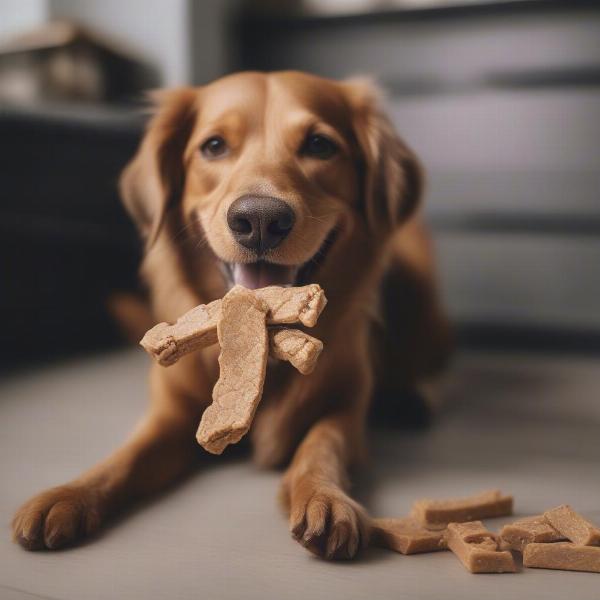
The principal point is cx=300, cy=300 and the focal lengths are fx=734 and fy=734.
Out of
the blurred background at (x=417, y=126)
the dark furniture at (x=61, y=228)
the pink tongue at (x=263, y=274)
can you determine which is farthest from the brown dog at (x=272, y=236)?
the blurred background at (x=417, y=126)

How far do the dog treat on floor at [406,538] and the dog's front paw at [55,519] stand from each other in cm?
48

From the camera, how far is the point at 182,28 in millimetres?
3158

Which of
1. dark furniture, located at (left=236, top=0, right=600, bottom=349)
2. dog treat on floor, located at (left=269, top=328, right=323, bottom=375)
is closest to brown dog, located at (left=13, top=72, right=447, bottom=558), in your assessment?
dog treat on floor, located at (left=269, top=328, right=323, bottom=375)

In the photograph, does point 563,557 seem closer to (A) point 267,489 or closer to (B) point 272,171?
(A) point 267,489

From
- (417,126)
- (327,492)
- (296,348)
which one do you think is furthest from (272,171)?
(417,126)

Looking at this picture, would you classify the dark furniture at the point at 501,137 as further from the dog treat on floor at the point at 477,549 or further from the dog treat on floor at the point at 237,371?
the dog treat on floor at the point at 237,371

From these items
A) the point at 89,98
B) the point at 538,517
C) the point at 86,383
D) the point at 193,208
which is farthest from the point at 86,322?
the point at 538,517

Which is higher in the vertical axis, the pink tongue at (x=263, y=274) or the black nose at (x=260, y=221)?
the black nose at (x=260, y=221)

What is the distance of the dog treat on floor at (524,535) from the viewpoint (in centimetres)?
118

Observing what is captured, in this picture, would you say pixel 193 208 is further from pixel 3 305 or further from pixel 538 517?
pixel 3 305

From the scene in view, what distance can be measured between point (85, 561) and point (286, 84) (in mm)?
1032

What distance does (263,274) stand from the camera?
54.6 inches

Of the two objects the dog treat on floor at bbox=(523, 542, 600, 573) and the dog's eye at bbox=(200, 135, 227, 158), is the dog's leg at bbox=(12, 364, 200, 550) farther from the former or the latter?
the dog treat on floor at bbox=(523, 542, 600, 573)

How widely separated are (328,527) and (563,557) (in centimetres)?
36
